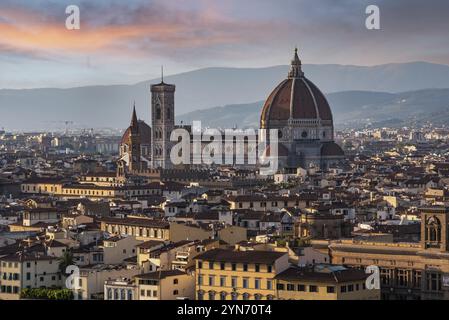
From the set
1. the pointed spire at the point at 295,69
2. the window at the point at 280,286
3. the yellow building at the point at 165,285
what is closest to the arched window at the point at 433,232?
the window at the point at 280,286

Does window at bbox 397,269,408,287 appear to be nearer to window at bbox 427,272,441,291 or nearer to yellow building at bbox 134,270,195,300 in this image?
window at bbox 427,272,441,291

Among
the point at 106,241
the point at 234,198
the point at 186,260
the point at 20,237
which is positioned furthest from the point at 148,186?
the point at 186,260

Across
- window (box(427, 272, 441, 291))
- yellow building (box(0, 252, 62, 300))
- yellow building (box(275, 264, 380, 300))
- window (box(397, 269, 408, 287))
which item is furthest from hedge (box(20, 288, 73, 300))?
window (box(427, 272, 441, 291))

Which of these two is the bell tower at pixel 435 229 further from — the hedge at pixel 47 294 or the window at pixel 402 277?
the hedge at pixel 47 294

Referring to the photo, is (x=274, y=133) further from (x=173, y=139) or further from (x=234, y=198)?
(x=234, y=198)

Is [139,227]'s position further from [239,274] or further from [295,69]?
[295,69]
